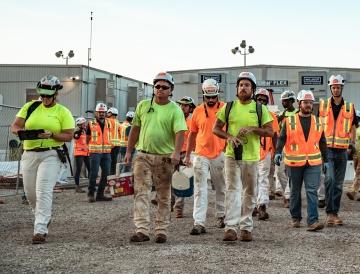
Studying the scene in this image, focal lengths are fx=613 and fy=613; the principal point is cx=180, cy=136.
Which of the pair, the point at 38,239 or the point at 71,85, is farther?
the point at 71,85

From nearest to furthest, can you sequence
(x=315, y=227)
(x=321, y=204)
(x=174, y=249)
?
(x=174, y=249), (x=315, y=227), (x=321, y=204)

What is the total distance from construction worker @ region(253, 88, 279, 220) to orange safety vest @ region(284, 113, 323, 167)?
1.00 meters

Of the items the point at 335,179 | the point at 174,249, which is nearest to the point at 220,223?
the point at 335,179

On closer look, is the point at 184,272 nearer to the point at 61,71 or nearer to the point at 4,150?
the point at 4,150

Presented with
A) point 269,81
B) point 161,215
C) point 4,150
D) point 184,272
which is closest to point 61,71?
point 269,81

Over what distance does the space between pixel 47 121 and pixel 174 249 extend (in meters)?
2.19

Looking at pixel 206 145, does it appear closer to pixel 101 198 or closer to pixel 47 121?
pixel 47 121

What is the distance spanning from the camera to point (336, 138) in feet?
29.0

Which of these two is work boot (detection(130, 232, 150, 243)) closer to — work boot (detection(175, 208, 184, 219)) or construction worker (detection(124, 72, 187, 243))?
construction worker (detection(124, 72, 187, 243))

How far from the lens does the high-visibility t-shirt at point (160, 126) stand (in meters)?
7.28

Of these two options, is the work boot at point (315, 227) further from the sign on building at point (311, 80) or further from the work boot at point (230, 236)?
the sign on building at point (311, 80)

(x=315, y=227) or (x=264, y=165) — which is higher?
(x=264, y=165)

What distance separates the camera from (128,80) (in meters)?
27.6

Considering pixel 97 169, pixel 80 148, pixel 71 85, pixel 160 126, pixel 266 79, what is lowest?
pixel 97 169
